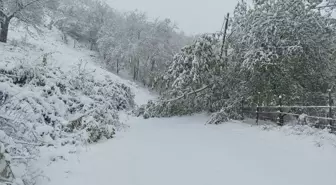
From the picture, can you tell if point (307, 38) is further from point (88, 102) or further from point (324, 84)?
point (88, 102)

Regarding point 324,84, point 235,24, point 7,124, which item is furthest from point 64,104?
point 324,84

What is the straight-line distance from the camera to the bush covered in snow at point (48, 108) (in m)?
4.32

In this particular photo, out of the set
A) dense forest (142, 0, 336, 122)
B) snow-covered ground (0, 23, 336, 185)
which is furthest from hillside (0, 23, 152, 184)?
dense forest (142, 0, 336, 122)

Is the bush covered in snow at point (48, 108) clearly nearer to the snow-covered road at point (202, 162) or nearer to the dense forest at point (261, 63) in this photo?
the snow-covered road at point (202, 162)

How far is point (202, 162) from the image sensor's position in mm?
5074

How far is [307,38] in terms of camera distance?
1009cm

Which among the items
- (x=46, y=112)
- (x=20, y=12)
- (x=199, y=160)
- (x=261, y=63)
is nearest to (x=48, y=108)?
(x=46, y=112)

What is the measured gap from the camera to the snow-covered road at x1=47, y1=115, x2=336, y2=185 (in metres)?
4.20

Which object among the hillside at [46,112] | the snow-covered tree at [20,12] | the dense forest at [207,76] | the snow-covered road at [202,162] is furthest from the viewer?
the snow-covered tree at [20,12]

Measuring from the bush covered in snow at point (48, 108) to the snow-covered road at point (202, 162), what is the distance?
539mm

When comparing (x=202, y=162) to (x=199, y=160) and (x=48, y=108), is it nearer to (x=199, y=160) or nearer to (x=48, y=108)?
(x=199, y=160)

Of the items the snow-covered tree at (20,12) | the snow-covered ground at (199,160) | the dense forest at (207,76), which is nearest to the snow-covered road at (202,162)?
the snow-covered ground at (199,160)

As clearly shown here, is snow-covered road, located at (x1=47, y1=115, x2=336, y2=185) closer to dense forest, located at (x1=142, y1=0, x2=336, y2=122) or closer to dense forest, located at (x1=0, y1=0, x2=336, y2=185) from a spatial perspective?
dense forest, located at (x1=0, y1=0, x2=336, y2=185)

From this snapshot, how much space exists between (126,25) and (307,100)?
27372 millimetres
